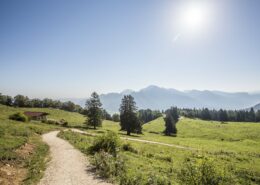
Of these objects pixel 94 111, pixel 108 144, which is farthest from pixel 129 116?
pixel 108 144

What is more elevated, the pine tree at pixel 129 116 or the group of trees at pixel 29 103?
the group of trees at pixel 29 103

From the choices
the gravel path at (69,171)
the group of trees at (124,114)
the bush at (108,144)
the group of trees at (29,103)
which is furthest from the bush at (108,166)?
the group of trees at (29,103)

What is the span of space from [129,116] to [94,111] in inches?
576

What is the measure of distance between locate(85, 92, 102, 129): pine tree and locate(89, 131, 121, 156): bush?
52.5 metres

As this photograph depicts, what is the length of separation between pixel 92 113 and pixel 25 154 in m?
55.4

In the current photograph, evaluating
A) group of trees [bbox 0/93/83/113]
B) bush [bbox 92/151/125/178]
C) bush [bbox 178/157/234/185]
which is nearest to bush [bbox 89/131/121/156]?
bush [bbox 92/151/125/178]

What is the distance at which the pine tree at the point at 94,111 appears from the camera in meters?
75.9

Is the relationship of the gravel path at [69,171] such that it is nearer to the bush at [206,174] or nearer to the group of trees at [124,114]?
the bush at [206,174]

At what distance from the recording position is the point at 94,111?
76812mm

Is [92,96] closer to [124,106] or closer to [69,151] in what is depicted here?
[124,106]

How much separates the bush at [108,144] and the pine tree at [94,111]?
5247 cm

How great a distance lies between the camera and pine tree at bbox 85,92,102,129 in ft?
249

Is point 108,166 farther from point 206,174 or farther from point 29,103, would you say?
point 29,103

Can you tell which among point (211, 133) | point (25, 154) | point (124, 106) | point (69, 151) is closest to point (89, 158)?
point (69, 151)
